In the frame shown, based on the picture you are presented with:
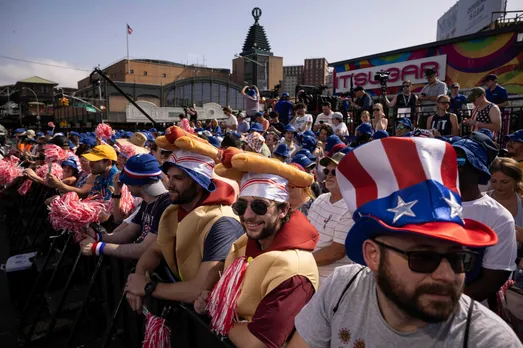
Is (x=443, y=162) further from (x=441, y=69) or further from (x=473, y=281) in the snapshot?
(x=441, y=69)

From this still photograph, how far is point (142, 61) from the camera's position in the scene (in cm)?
7169

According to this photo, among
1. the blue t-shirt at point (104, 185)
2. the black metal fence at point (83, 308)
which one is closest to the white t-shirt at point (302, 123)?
the blue t-shirt at point (104, 185)

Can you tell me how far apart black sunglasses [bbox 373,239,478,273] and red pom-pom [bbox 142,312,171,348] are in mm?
1830

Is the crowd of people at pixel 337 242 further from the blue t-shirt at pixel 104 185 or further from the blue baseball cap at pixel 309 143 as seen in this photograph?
the blue baseball cap at pixel 309 143

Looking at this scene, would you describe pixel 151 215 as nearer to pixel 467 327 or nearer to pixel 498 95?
pixel 467 327

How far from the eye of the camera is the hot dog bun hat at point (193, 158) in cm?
283

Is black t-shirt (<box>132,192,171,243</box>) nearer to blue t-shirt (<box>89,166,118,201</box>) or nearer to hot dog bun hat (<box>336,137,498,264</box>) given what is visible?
blue t-shirt (<box>89,166,118,201</box>)

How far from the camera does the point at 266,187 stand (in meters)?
2.25

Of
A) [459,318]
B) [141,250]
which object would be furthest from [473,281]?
[141,250]

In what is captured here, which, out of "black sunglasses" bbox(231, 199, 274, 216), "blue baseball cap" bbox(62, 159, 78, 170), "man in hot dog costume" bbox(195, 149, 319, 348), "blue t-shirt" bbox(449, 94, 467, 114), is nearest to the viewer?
"man in hot dog costume" bbox(195, 149, 319, 348)

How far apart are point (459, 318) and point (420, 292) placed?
0.17m

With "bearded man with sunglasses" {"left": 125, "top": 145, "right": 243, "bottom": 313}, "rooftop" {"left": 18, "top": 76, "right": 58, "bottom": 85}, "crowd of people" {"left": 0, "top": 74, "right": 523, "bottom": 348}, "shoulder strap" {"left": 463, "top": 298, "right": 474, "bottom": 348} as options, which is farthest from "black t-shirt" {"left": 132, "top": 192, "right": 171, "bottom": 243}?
"rooftop" {"left": 18, "top": 76, "right": 58, "bottom": 85}

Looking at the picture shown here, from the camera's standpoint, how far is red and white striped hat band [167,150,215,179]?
286cm

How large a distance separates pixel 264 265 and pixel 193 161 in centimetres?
132
